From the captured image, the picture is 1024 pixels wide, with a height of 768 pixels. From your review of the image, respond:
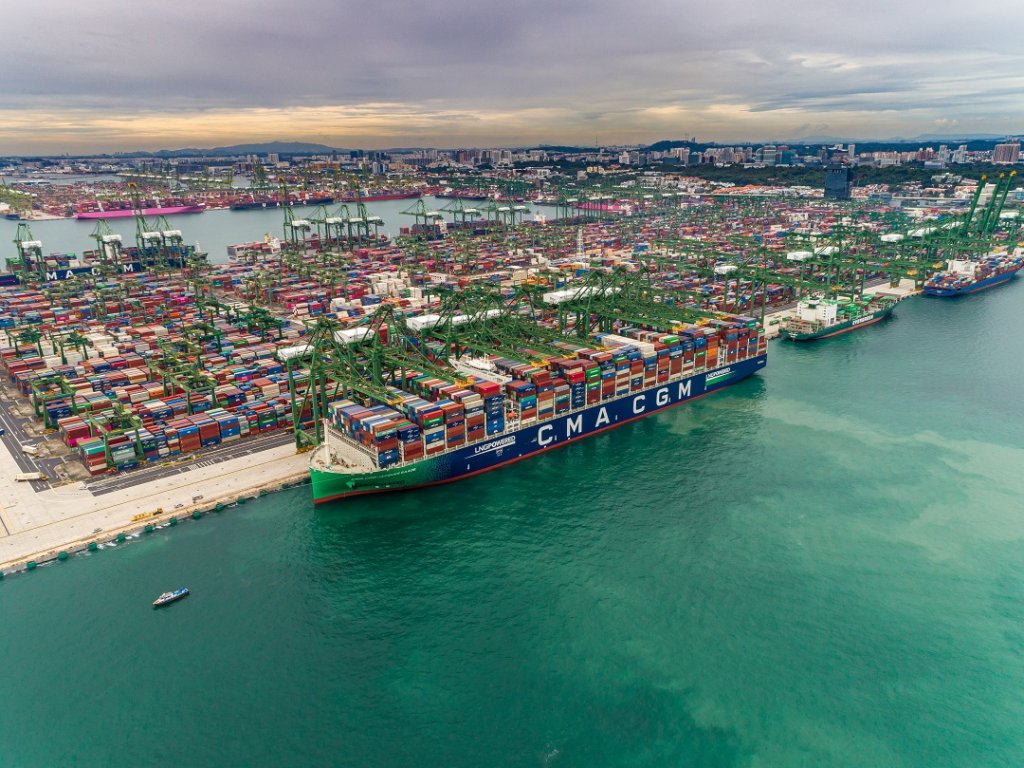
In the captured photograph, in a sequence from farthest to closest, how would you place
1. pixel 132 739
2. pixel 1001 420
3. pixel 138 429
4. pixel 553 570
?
pixel 1001 420, pixel 138 429, pixel 553 570, pixel 132 739

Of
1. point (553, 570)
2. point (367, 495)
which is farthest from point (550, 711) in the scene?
point (367, 495)

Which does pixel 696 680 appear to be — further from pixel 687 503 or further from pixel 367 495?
pixel 367 495

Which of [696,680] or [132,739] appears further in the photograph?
[696,680]

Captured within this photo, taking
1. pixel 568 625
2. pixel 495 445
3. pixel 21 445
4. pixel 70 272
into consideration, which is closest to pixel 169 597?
pixel 568 625

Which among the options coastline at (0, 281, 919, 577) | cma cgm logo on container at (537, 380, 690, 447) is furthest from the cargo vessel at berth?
coastline at (0, 281, 919, 577)

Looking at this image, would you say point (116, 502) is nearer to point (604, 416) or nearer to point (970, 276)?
point (604, 416)

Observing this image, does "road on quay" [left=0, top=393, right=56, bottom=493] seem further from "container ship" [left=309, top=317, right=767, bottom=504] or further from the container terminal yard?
"container ship" [left=309, top=317, right=767, bottom=504]

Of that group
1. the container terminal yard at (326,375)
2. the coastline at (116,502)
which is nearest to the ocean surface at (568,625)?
the coastline at (116,502)
